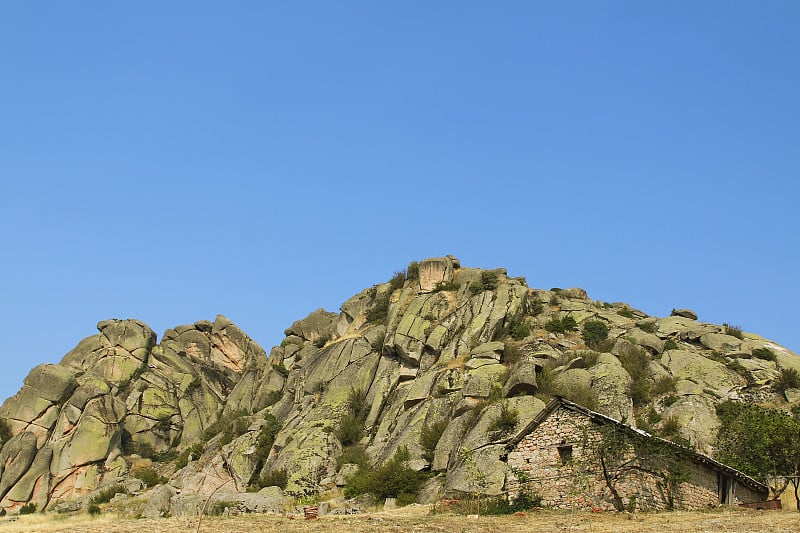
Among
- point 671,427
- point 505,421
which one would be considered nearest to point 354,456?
point 505,421

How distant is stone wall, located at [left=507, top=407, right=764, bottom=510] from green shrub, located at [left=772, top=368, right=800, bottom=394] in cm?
1756

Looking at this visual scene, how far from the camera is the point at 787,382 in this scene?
54812 millimetres

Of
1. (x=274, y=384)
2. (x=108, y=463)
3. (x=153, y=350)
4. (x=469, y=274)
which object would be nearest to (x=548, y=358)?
(x=469, y=274)

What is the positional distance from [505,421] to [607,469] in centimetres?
1177

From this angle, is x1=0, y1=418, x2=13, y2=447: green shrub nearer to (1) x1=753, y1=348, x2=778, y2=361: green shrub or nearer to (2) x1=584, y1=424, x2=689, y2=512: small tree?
(2) x1=584, y1=424, x2=689, y2=512: small tree

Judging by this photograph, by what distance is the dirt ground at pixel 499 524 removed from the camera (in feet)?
89.9

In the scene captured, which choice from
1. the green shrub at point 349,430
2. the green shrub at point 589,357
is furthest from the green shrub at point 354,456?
the green shrub at point 589,357

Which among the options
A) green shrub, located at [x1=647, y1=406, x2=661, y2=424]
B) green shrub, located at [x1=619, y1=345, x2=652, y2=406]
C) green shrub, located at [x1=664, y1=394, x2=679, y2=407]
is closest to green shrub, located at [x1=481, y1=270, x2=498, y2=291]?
green shrub, located at [x1=619, y1=345, x2=652, y2=406]

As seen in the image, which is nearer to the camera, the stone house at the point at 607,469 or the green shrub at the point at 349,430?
the stone house at the point at 607,469

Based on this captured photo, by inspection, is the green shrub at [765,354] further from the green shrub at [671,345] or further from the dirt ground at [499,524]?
the dirt ground at [499,524]

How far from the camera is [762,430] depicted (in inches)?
1719

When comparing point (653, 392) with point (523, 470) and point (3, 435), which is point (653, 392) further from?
point (3, 435)

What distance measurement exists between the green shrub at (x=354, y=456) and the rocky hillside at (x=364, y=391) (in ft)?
0.51

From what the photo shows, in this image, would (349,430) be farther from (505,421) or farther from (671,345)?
(671,345)
